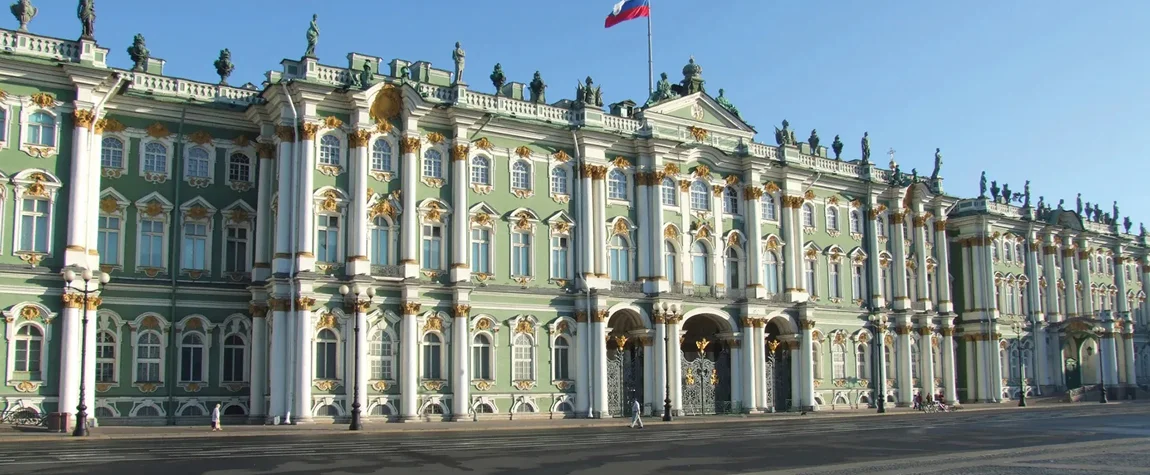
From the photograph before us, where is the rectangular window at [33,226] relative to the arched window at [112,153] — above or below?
below

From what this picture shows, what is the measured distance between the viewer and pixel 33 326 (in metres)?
41.6

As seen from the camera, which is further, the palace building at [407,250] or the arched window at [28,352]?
the palace building at [407,250]

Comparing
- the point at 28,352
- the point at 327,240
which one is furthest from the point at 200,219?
the point at 28,352

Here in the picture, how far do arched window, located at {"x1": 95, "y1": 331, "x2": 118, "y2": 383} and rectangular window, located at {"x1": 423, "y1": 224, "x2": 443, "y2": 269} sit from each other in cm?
1304

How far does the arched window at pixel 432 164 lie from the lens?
50.6 m

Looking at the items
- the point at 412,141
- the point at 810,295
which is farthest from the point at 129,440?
the point at 810,295

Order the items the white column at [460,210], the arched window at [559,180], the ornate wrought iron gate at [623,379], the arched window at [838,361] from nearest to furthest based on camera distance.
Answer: the white column at [460,210]
the arched window at [559,180]
the ornate wrought iron gate at [623,379]
the arched window at [838,361]

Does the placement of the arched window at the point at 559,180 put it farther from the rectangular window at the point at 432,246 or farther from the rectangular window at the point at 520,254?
the rectangular window at the point at 432,246

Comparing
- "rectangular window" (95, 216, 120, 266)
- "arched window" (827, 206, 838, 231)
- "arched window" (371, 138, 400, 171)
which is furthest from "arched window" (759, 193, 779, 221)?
"rectangular window" (95, 216, 120, 266)

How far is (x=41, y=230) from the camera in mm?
42250

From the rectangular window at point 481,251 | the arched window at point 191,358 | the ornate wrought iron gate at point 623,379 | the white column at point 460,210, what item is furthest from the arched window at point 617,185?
the arched window at point 191,358

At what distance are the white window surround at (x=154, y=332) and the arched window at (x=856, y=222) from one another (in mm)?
39676

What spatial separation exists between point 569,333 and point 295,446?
23076 millimetres

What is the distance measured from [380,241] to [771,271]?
23422 mm
